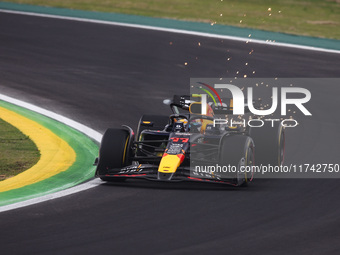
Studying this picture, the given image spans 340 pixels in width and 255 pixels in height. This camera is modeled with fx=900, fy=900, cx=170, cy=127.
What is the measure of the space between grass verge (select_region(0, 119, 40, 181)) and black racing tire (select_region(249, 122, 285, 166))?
336 cm

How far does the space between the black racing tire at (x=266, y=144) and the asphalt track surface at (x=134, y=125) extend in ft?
2.37

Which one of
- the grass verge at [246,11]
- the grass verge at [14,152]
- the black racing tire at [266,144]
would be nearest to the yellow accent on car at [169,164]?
the black racing tire at [266,144]

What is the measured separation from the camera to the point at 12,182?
40.5 feet

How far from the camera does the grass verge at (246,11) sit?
28.2m

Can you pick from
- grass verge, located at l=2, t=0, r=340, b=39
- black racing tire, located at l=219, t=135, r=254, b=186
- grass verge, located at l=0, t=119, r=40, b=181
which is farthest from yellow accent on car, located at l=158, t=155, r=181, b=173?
grass verge, located at l=2, t=0, r=340, b=39

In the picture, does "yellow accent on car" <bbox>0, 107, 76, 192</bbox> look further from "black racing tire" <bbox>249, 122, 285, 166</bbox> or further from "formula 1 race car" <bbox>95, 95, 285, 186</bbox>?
"black racing tire" <bbox>249, 122, 285, 166</bbox>

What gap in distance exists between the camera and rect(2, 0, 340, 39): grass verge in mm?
28156

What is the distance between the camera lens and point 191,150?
1259 cm

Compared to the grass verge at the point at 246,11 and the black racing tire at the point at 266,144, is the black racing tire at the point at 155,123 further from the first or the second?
the grass verge at the point at 246,11

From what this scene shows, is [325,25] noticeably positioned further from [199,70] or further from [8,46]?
[8,46]

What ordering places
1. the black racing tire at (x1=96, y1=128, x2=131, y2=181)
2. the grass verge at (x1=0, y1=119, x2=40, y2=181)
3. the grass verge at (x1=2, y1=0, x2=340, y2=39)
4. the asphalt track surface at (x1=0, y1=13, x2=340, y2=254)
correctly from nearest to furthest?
the asphalt track surface at (x1=0, y1=13, x2=340, y2=254) < the black racing tire at (x1=96, y1=128, x2=131, y2=181) < the grass verge at (x1=0, y1=119, x2=40, y2=181) < the grass verge at (x1=2, y1=0, x2=340, y2=39)

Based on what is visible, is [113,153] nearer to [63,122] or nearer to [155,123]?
[155,123]

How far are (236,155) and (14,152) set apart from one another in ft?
12.4

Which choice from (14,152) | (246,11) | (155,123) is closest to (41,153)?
(14,152)
